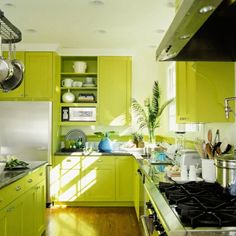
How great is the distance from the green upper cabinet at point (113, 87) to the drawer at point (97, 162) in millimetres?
663

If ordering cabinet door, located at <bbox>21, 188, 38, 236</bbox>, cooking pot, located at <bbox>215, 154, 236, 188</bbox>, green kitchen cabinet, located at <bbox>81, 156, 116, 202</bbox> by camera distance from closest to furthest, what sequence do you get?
cooking pot, located at <bbox>215, 154, 236, 188</bbox> → cabinet door, located at <bbox>21, 188, 38, 236</bbox> → green kitchen cabinet, located at <bbox>81, 156, 116, 202</bbox>

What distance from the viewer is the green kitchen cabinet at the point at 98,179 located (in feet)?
16.8

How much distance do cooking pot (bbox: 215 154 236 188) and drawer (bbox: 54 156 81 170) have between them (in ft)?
11.0

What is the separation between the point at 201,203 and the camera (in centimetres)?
167

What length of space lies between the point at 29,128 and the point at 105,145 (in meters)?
1.23

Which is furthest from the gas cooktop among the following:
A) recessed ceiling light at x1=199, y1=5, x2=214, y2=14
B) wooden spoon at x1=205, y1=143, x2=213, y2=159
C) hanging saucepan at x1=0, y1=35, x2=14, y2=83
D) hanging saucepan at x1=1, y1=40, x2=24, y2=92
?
hanging saucepan at x1=1, y1=40, x2=24, y2=92

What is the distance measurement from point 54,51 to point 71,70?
0.62 m

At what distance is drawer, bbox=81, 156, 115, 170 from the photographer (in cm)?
510

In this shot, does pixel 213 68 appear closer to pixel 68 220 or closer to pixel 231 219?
pixel 231 219

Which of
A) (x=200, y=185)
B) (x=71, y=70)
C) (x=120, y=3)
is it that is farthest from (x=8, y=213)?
(x=71, y=70)

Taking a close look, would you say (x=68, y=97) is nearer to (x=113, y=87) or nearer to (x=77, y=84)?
(x=77, y=84)

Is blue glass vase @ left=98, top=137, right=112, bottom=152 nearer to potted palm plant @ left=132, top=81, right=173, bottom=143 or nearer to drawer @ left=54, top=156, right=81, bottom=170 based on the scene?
drawer @ left=54, top=156, right=81, bottom=170

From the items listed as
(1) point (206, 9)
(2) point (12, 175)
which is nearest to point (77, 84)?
(2) point (12, 175)

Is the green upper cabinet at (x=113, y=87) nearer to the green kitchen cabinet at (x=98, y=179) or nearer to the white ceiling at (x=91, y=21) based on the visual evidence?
the white ceiling at (x=91, y=21)
